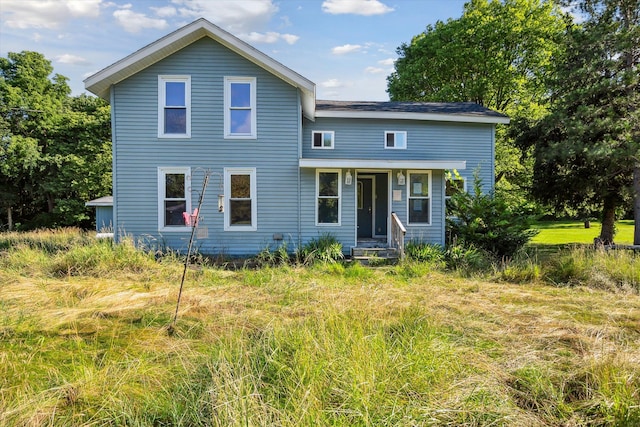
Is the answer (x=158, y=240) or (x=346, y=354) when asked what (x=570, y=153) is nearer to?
(x=346, y=354)

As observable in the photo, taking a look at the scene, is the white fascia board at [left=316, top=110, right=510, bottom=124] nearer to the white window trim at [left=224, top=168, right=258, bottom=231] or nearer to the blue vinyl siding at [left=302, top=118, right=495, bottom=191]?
the blue vinyl siding at [left=302, top=118, right=495, bottom=191]

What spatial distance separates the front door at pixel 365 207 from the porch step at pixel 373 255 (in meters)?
2.16

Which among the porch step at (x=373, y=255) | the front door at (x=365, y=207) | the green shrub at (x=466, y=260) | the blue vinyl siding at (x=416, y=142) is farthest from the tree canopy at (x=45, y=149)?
the green shrub at (x=466, y=260)

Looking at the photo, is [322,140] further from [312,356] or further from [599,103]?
[312,356]

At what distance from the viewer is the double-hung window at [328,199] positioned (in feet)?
35.3

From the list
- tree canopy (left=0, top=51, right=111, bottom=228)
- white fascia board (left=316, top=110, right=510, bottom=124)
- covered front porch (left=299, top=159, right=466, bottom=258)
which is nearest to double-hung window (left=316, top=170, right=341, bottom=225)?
covered front porch (left=299, top=159, right=466, bottom=258)

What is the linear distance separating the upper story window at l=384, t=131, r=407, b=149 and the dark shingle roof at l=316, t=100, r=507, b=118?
76 cm

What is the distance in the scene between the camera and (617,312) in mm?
5223

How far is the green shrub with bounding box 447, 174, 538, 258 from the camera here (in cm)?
969

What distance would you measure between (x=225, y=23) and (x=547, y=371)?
37.8 feet

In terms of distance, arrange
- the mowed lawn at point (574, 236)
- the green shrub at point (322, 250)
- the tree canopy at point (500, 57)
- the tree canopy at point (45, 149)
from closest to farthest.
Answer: the green shrub at point (322, 250)
the mowed lawn at point (574, 236)
the tree canopy at point (500, 57)
the tree canopy at point (45, 149)

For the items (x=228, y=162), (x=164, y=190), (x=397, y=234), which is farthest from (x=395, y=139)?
(x=164, y=190)

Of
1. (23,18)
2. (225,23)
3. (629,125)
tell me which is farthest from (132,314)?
(629,125)

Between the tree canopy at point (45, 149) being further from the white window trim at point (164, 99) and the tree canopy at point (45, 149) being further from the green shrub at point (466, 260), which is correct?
the green shrub at point (466, 260)
